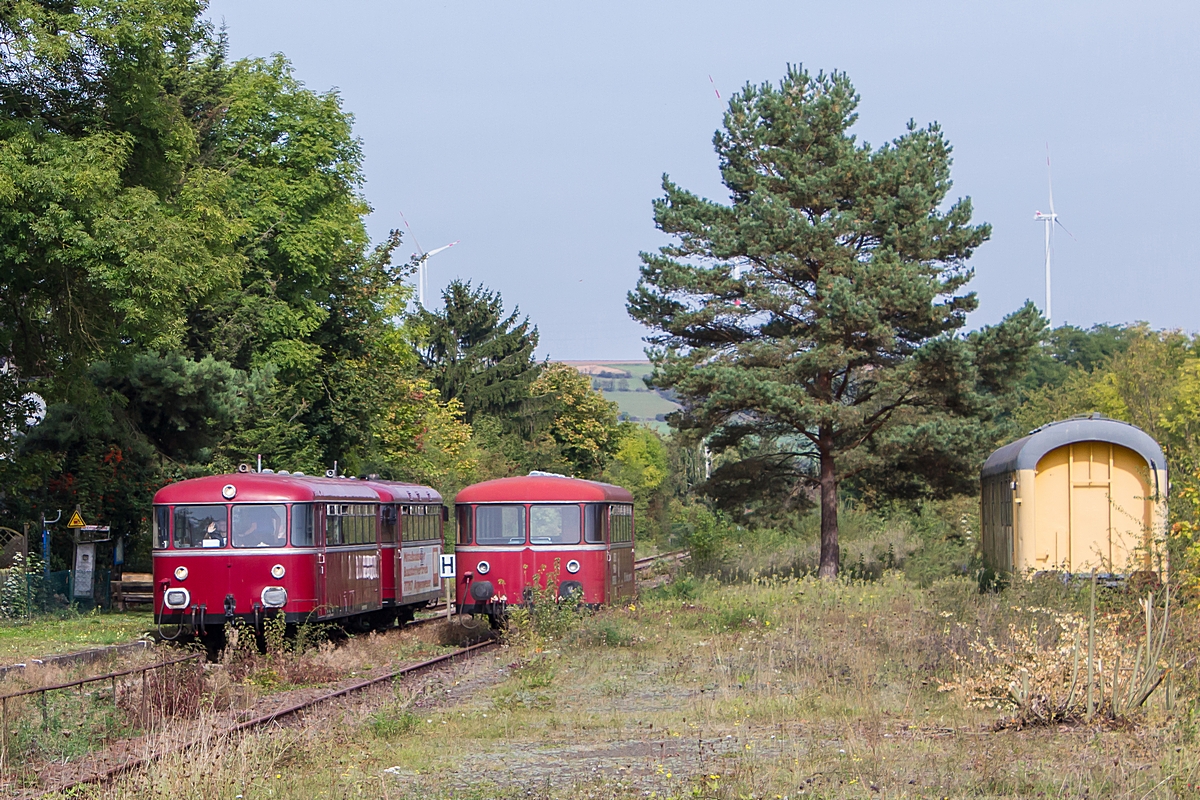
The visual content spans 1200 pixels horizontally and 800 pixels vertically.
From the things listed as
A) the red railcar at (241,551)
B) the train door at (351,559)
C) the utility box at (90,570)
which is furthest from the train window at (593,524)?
the utility box at (90,570)

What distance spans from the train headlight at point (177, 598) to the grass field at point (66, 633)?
149cm

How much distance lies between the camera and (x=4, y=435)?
26.3 meters

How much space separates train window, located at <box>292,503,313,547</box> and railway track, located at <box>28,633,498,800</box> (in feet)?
7.70

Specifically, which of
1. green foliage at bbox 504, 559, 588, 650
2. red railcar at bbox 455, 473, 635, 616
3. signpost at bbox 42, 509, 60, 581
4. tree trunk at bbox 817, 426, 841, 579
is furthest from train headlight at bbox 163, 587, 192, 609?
tree trunk at bbox 817, 426, 841, 579

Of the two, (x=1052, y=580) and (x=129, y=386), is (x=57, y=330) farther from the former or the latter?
(x=1052, y=580)

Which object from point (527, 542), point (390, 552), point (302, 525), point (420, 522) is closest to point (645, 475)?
point (420, 522)

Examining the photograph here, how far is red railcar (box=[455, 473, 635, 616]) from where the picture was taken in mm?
22672

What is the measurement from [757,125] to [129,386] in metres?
16.0

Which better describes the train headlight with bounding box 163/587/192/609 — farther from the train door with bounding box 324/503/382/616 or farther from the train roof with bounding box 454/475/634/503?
the train roof with bounding box 454/475/634/503

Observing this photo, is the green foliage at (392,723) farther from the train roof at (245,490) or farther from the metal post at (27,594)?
the metal post at (27,594)

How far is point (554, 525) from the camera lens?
23.0 m

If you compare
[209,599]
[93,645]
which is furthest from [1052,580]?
Result: [93,645]

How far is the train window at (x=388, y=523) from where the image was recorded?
23837 mm

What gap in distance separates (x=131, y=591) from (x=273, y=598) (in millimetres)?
11061
